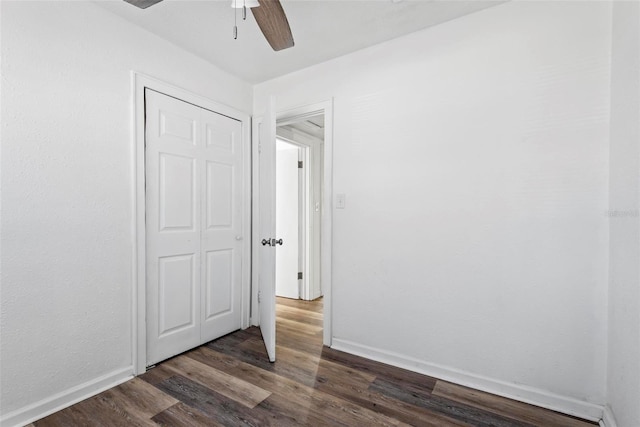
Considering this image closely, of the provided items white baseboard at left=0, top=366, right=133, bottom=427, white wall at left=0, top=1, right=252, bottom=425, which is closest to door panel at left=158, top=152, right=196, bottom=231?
white wall at left=0, top=1, right=252, bottom=425

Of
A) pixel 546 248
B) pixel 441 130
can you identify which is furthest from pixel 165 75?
pixel 546 248

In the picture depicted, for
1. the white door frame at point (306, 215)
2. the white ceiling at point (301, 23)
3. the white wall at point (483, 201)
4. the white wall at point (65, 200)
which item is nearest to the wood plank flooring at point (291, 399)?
the white wall at point (483, 201)

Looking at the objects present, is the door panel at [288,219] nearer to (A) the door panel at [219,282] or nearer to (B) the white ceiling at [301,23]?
(A) the door panel at [219,282]

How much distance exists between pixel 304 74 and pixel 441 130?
4.26ft

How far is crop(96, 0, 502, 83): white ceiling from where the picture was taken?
1.82 m

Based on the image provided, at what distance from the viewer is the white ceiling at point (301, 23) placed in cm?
182

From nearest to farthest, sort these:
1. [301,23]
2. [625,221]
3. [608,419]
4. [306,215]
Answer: [625,221] < [608,419] < [301,23] < [306,215]

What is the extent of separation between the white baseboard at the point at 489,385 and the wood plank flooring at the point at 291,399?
0.05 meters

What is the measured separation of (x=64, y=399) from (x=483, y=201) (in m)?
2.70

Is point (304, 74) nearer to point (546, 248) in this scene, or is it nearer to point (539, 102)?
point (539, 102)

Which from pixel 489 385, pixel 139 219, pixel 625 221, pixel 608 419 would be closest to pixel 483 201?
pixel 625 221

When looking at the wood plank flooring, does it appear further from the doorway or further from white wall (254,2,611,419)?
the doorway

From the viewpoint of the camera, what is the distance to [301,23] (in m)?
1.98

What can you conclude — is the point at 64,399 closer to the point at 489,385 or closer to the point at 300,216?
the point at 489,385
